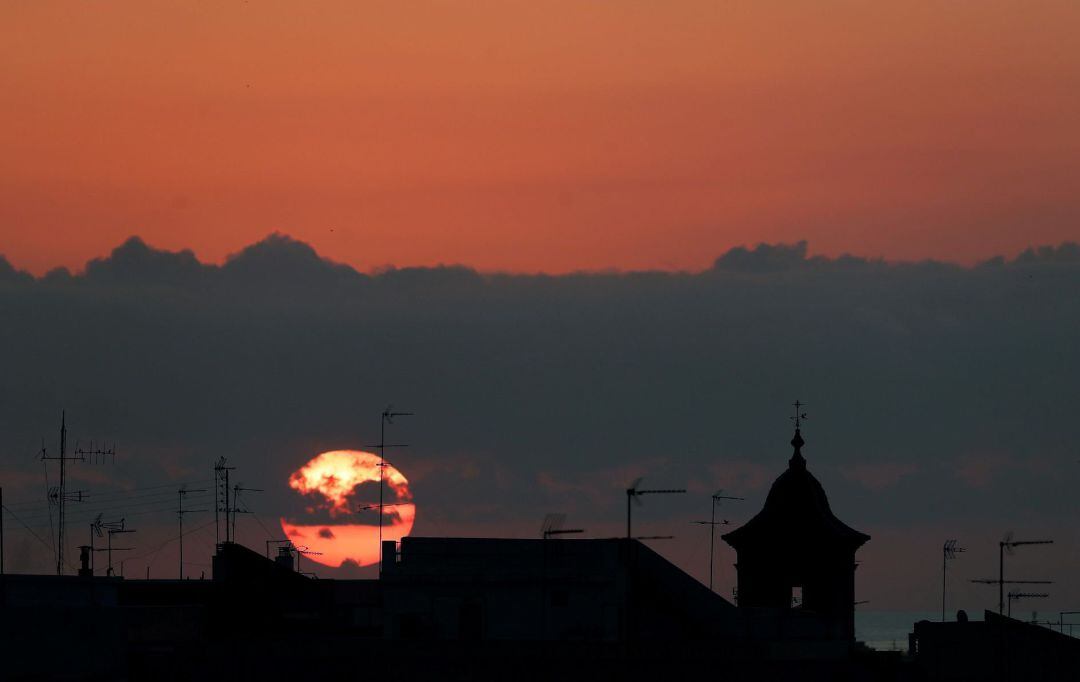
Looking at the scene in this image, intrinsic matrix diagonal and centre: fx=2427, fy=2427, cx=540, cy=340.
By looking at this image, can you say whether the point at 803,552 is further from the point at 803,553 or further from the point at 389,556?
the point at 389,556

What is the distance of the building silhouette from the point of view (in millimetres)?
84438

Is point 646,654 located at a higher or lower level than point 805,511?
lower

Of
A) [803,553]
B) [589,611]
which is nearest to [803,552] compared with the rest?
[803,553]

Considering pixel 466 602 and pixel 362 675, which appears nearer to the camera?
pixel 362 675

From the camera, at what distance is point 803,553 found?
84688mm

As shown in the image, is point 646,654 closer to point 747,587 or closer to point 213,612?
point 747,587

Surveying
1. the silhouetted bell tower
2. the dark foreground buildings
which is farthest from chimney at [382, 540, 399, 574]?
the silhouetted bell tower

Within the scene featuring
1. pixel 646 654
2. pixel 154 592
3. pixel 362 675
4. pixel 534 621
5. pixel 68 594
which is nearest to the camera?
pixel 362 675

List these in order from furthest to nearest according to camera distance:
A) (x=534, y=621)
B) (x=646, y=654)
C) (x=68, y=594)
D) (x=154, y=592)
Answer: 1. (x=154, y=592)
2. (x=534, y=621)
3. (x=68, y=594)
4. (x=646, y=654)

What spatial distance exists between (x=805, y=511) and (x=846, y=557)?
2202mm

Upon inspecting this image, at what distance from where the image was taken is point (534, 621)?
83.2m

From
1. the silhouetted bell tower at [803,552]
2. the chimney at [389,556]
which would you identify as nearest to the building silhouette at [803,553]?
the silhouetted bell tower at [803,552]

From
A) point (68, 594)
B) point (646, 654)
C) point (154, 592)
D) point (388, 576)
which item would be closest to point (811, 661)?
point (646, 654)

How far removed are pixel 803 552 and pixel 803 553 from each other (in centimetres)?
3
